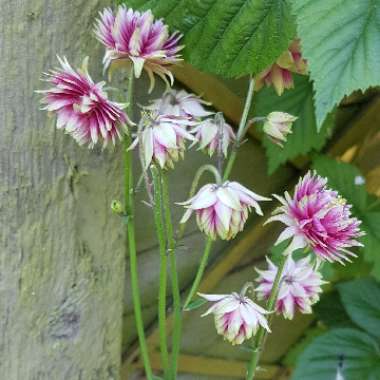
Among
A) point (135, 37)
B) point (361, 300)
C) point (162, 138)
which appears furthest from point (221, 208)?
point (361, 300)

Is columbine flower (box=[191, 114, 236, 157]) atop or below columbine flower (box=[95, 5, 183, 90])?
below

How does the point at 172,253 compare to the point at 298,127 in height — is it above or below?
below

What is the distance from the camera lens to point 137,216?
108cm

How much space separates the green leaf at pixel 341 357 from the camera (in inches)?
45.7

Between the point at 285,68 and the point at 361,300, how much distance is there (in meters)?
0.56

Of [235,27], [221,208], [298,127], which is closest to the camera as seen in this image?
[221,208]

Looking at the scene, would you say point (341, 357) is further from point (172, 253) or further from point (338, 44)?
point (338, 44)

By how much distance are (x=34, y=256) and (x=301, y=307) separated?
0.32 m

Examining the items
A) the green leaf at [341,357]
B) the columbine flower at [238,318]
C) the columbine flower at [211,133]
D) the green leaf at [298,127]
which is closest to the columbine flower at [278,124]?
the columbine flower at [211,133]

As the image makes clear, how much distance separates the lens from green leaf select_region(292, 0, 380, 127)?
0.67m

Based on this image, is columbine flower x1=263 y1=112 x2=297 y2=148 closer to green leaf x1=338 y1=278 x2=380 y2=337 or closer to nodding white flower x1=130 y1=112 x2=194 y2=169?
nodding white flower x1=130 y1=112 x2=194 y2=169

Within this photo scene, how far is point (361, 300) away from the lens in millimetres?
1239

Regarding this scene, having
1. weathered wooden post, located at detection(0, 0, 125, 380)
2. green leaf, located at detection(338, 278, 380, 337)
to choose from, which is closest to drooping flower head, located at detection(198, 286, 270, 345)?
weathered wooden post, located at detection(0, 0, 125, 380)

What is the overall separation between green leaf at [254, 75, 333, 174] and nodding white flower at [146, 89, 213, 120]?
1.18 ft
